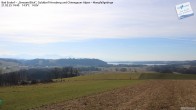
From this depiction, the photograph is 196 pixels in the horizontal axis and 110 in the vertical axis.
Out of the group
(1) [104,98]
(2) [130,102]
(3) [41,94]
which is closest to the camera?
(2) [130,102]

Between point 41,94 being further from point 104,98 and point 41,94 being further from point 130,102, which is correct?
point 130,102

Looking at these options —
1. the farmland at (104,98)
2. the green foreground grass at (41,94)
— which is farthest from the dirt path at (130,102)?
the green foreground grass at (41,94)

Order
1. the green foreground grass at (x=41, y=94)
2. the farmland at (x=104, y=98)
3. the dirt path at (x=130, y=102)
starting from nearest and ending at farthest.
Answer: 1. the dirt path at (x=130, y=102)
2. the farmland at (x=104, y=98)
3. the green foreground grass at (x=41, y=94)

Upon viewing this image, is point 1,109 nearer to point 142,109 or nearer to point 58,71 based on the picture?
point 142,109

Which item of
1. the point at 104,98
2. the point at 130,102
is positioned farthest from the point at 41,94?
the point at 130,102

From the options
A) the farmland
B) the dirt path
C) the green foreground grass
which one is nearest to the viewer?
the dirt path

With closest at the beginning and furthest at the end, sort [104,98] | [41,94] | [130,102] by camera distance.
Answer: [130,102] → [104,98] → [41,94]

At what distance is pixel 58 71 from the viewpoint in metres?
197

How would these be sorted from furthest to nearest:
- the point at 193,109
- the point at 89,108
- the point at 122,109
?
the point at 89,108, the point at 122,109, the point at 193,109

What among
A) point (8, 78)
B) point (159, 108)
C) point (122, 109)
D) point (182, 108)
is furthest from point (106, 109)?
point (8, 78)

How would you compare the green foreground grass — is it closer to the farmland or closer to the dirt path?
the farmland

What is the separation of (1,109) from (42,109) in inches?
179

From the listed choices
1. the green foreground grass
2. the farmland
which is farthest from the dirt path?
the green foreground grass

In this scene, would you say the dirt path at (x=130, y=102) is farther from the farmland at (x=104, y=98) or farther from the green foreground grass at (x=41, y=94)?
the green foreground grass at (x=41, y=94)
